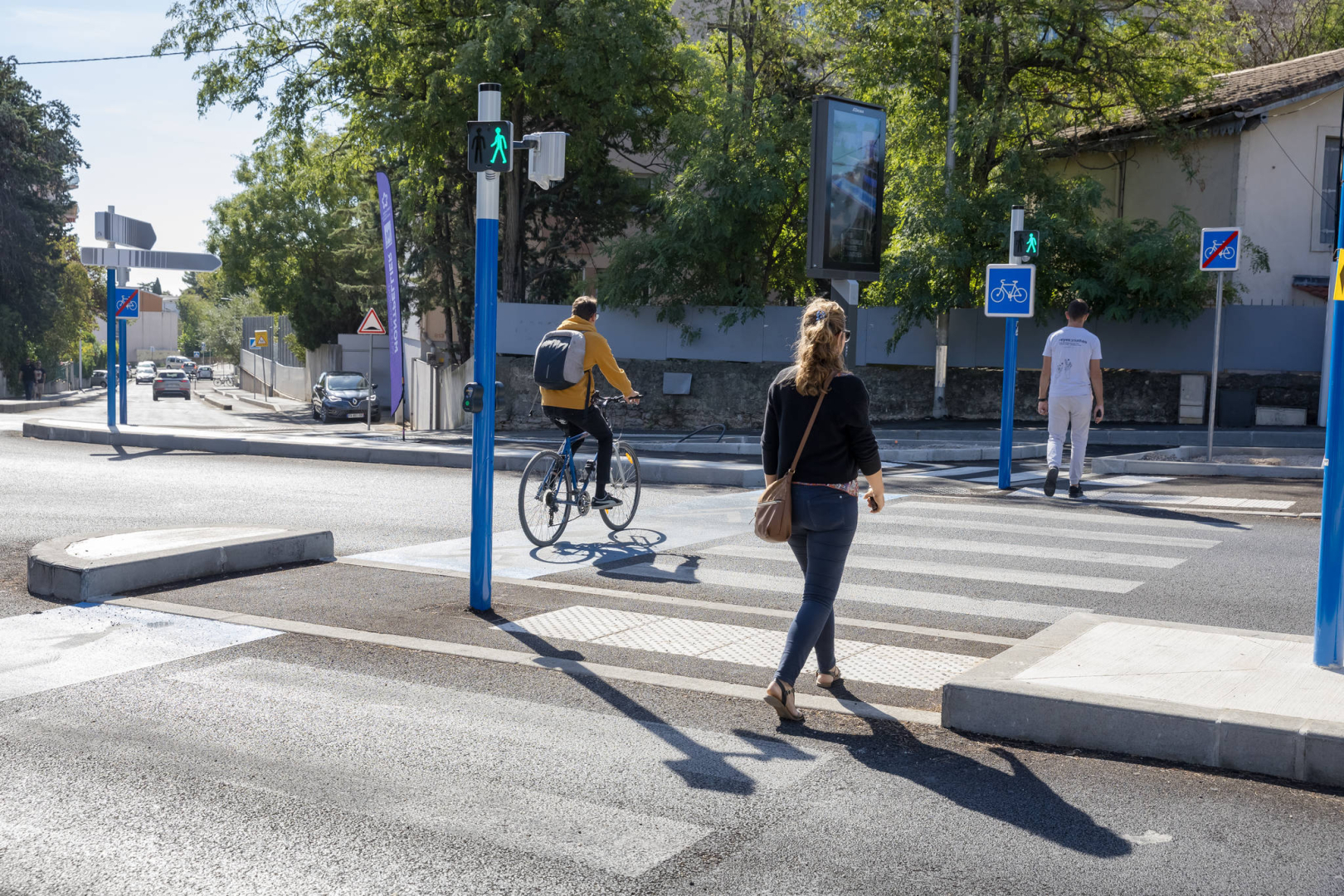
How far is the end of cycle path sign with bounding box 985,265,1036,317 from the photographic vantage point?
12.9 m

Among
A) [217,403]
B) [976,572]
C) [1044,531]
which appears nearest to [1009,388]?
[1044,531]

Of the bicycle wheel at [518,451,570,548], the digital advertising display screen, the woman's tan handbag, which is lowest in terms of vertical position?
the bicycle wheel at [518,451,570,548]

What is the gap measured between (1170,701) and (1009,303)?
8871 millimetres

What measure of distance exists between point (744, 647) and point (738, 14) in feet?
82.1

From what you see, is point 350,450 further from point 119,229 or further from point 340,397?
point 340,397

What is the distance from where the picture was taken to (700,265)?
81.4 feet

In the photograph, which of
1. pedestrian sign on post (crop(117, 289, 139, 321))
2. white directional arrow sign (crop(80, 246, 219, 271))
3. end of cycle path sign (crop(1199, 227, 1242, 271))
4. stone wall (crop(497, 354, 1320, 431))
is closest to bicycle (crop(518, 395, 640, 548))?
white directional arrow sign (crop(80, 246, 219, 271))

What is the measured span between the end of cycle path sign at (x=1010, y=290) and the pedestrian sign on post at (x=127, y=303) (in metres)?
15.1

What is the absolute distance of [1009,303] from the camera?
13.0 meters

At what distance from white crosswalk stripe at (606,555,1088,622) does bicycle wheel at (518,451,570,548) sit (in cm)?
93

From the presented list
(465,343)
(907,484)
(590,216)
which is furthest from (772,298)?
(907,484)

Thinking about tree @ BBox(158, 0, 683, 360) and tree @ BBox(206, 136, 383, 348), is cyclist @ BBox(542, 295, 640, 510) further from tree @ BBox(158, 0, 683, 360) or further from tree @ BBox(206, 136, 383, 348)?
tree @ BBox(206, 136, 383, 348)

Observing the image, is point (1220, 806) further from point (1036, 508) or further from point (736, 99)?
point (736, 99)

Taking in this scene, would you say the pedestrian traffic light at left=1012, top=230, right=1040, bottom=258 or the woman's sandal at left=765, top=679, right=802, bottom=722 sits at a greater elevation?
the pedestrian traffic light at left=1012, top=230, right=1040, bottom=258
